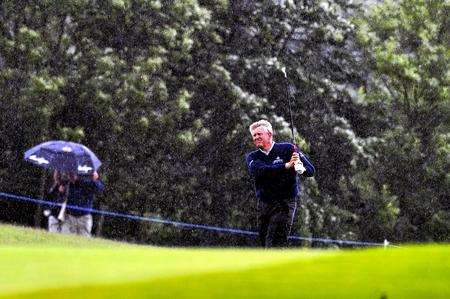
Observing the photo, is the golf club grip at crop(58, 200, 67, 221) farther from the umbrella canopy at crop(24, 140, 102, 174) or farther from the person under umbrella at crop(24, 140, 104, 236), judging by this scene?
the umbrella canopy at crop(24, 140, 102, 174)

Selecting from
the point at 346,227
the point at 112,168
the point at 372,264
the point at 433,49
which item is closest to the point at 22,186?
the point at 112,168

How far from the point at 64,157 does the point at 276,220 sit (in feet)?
34.1

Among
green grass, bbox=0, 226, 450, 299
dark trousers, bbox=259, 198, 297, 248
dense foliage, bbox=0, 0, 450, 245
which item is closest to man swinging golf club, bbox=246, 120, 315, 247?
dark trousers, bbox=259, 198, 297, 248

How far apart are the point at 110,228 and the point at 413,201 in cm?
1314

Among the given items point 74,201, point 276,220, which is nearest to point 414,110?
point 74,201

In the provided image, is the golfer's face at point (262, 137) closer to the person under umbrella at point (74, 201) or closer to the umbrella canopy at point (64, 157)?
the person under umbrella at point (74, 201)

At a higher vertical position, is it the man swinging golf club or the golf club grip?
the man swinging golf club

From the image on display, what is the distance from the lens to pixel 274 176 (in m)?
9.62

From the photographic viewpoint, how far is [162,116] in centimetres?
3162

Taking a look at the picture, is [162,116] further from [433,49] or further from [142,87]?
[433,49]

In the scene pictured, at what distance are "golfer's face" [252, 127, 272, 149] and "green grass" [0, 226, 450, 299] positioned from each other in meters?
6.24

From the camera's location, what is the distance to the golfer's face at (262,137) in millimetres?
9453

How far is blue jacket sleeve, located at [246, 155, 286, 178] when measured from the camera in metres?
9.47

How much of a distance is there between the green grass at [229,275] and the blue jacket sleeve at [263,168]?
624 cm
